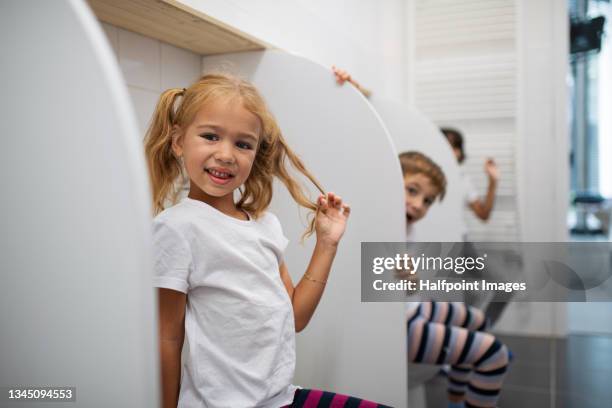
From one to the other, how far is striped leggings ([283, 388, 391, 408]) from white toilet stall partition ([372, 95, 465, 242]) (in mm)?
894

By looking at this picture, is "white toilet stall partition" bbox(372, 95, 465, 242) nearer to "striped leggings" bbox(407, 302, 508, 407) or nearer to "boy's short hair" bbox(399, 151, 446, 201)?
"boy's short hair" bbox(399, 151, 446, 201)

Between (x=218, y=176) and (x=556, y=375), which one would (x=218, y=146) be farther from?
(x=556, y=375)

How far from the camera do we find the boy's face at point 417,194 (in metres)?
1.50

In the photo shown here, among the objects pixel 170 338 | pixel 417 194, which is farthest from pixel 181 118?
pixel 417 194

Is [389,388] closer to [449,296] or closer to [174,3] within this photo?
[449,296]

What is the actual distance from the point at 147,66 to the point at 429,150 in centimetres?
113

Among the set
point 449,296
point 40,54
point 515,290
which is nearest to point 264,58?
point 40,54

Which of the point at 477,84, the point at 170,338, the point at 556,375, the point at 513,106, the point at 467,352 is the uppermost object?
the point at 477,84

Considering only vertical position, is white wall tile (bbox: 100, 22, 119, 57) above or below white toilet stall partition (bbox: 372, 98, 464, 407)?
above

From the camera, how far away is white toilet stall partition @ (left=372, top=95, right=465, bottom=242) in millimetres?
1808

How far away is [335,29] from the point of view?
1.84m

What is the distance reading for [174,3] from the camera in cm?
90

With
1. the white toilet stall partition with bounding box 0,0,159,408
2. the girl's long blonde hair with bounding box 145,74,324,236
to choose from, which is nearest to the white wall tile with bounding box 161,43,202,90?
the girl's long blonde hair with bounding box 145,74,324,236

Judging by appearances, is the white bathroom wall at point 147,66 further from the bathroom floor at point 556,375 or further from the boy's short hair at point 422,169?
the bathroom floor at point 556,375
